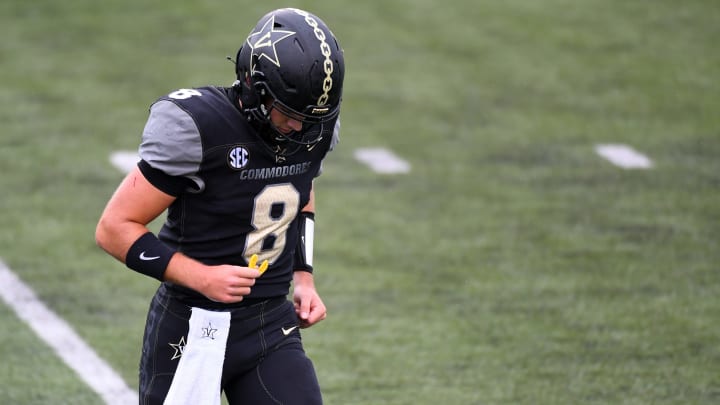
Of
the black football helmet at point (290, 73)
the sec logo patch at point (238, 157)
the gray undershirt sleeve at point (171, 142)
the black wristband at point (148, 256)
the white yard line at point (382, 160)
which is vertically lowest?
the white yard line at point (382, 160)

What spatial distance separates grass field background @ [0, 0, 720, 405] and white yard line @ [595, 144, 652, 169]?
12 cm

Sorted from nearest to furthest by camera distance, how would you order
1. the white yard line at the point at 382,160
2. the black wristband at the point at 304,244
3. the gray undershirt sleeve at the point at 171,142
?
the gray undershirt sleeve at the point at 171,142, the black wristband at the point at 304,244, the white yard line at the point at 382,160

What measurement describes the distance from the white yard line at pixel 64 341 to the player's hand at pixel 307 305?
1742mm

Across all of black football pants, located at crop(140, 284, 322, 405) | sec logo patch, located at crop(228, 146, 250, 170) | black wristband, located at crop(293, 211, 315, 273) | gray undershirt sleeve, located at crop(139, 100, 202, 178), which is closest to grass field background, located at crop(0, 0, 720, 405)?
black wristband, located at crop(293, 211, 315, 273)

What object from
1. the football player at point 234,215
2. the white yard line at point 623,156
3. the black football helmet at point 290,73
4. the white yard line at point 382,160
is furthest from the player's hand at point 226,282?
the white yard line at point 623,156

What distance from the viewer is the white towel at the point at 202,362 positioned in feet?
12.7

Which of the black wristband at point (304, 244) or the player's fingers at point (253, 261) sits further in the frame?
the black wristband at point (304, 244)

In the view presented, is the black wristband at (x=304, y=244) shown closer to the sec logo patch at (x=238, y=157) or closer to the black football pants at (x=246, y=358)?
the black football pants at (x=246, y=358)

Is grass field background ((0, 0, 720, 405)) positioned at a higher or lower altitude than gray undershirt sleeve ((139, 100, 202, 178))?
lower

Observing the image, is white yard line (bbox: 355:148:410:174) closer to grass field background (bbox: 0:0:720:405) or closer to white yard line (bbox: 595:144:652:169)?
grass field background (bbox: 0:0:720:405)

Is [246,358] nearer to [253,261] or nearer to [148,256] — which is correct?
[253,261]

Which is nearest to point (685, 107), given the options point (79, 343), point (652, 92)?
point (652, 92)

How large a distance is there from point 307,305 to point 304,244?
0.89 feet

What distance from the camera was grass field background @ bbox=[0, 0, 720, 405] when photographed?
6.22 m
